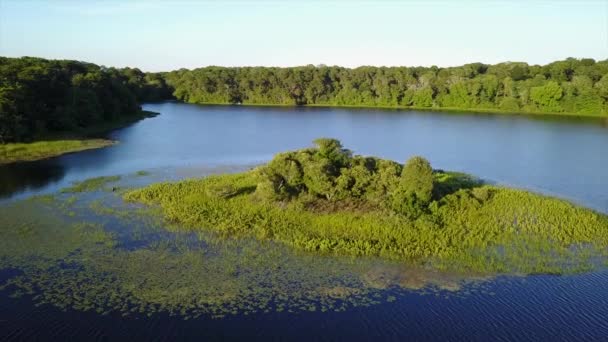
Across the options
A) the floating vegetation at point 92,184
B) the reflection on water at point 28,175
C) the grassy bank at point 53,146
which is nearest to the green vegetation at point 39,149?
the grassy bank at point 53,146

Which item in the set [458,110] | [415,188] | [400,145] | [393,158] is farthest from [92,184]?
[458,110]

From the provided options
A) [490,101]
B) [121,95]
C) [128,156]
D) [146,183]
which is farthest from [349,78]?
[146,183]

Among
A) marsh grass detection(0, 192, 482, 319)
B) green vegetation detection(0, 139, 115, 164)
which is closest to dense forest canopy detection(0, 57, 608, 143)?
green vegetation detection(0, 139, 115, 164)

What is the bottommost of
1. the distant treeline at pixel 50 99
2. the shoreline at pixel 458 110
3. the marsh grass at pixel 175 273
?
the marsh grass at pixel 175 273

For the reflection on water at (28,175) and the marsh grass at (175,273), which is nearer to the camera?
the marsh grass at (175,273)

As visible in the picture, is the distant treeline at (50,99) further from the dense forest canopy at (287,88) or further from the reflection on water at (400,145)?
the reflection on water at (400,145)

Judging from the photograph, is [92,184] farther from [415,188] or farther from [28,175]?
[415,188]
